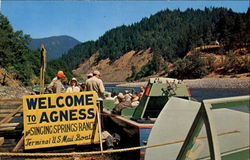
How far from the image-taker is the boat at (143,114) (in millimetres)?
6694

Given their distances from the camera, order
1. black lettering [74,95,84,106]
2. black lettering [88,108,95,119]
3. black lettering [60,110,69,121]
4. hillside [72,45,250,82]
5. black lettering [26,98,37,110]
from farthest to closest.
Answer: hillside [72,45,250,82]
black lettering [88,108,95,119]
black lettering [74,95,84,106]
black lettering [60,110,69,121]
black lettering [26,98,37,110]

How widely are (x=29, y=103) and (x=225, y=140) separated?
4.84 metres

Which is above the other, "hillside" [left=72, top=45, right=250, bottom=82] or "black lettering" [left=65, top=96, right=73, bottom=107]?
"hillside" [left=72, top=45, right=250, bottom=82]

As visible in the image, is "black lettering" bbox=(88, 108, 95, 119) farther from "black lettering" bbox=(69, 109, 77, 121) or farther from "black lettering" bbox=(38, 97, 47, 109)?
"black lettering" bbox=(38, 97, 47, 109)

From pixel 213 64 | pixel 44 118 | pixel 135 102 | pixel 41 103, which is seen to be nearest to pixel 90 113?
pixel 44 118

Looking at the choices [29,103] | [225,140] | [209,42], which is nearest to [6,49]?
[29,103]

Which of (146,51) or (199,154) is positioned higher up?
(146,51)

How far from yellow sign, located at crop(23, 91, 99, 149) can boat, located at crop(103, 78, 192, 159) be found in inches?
51.5

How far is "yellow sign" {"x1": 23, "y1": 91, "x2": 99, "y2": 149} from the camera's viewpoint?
6266 mm

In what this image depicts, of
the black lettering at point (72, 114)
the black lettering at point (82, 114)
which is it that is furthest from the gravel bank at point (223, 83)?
the black lettering at point (72, 114)

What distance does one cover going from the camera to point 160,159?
4688 millimetres

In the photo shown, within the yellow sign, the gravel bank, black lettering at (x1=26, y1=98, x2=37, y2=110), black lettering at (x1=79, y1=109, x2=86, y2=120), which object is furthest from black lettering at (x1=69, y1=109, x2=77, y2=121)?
the gravel bank

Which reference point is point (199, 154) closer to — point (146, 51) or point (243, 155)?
point (243, 155)

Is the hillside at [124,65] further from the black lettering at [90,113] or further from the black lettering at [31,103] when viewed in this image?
the black lettering at [31,103]
